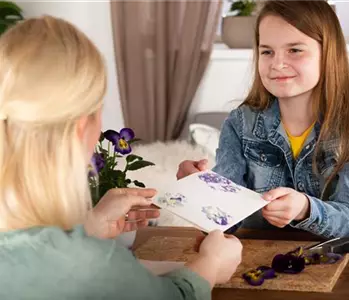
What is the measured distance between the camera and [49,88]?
0.94 metres

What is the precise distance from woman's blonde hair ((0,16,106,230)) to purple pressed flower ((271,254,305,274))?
Result: 46 centimetres

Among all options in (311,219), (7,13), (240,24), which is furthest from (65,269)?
(7,13)

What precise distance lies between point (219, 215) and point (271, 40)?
54 cm

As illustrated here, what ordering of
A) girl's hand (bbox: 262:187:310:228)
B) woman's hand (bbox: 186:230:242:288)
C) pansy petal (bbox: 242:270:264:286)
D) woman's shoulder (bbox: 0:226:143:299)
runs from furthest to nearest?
1. girl's hand (bbox: 262:187:310:228)
2. pansy petal (bbox: 242:270:264:286)
3. woman's hand (bbox: 186:230:242:288)
4. woman's shoulder (bbox: 0:226:143:299)

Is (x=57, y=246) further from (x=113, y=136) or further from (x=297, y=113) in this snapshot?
(x=297, y=113)

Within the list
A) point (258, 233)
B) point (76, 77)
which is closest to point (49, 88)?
point (76, 77)

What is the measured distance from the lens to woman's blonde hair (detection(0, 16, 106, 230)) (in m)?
0.94

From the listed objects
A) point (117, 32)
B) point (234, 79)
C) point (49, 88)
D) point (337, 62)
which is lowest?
point (234, 79)

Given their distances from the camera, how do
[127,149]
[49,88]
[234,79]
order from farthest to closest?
[234,79] < [127,149] < [49,88]

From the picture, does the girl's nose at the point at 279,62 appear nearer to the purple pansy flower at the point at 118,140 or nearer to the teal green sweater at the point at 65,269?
the purple pansy flower at the point at 118,140

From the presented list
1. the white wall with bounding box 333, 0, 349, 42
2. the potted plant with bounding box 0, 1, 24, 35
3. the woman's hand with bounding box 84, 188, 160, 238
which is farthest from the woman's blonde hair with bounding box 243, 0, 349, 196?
the potted plant with bounding box 0, 1, 24, 35

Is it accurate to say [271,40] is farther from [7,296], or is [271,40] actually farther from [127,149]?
[7,296]

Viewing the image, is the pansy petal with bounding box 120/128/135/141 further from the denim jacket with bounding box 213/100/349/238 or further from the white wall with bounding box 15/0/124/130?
the white wall with bounding box 15/0/124/130

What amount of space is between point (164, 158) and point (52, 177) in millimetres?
2075
